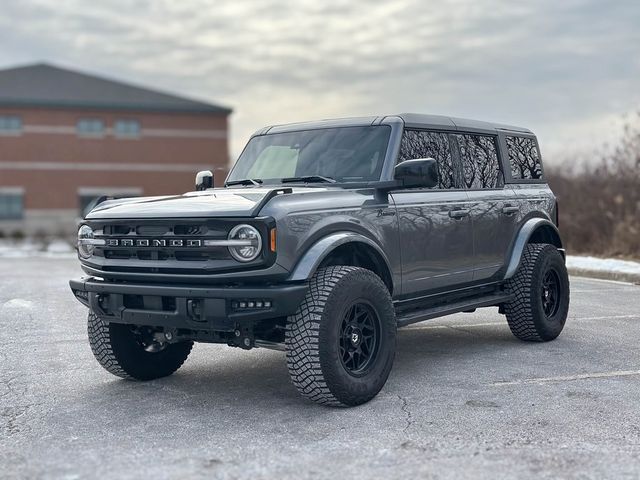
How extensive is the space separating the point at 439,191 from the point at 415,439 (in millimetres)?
2603

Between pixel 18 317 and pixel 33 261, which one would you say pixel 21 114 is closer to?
pixel 33 261

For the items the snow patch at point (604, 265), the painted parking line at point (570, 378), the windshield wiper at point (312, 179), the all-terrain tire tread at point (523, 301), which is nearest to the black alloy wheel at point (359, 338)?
the painted parking line at point (570, 378)

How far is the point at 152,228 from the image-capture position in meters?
5.38

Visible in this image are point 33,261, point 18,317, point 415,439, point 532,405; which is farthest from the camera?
point 33,261

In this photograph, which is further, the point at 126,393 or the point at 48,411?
the point at 126,393

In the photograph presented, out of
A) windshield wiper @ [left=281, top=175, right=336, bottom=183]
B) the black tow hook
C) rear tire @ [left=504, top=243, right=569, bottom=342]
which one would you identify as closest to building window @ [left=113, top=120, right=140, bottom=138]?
rear tire @ [left=504, top=243, right=569, bottom=342]

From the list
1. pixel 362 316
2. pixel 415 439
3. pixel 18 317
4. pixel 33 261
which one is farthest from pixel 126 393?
pixel 33 261

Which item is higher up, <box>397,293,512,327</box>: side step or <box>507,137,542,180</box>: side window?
<box>507,137,542,180</box>: side window

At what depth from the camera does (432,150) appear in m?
6.77

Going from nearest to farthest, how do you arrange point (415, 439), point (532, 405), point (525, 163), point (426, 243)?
point (415, 439), point (532, 405), point (426, 243), point (525, 163)

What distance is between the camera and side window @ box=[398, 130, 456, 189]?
645 centimetres

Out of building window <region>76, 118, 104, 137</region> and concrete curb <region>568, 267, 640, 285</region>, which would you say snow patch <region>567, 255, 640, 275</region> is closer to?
concrete curb <region>568, 267, 640, 285</region>

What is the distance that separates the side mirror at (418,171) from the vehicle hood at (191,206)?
2.29 feet

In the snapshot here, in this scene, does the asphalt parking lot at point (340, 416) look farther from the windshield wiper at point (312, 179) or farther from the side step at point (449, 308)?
the windshield wiper at point (312, 179)
